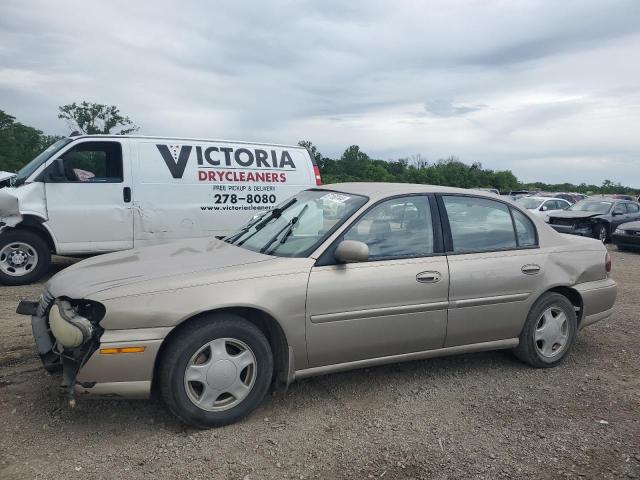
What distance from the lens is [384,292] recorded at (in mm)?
3637

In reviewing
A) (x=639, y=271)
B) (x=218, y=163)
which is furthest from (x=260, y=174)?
(x=639, y=271)

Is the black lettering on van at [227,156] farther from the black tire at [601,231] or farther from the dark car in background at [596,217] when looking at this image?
the black tire at [601,231]

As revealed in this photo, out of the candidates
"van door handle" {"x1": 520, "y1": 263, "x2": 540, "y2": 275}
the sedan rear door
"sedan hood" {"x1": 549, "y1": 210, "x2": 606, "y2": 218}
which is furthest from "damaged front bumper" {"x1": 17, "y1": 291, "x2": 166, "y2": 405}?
"sedan hood" {"x1": 549, "y1": 210, "x2": 606, "y2": 218}

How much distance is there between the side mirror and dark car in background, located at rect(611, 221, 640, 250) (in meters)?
12.5

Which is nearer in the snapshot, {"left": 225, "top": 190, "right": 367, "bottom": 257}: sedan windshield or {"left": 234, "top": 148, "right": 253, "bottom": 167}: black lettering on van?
{"left": 225, "top": 190, "right": 367, "bottom": 257}: sedan windshield

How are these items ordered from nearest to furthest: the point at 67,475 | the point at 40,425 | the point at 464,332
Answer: the point at 67,475
the point at 40,425
the point at 464,332

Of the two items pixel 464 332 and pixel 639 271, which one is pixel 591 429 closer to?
pixel 464 332

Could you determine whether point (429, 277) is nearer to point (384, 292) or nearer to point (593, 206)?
point (384, 292)

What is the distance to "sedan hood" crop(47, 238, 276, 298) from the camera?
315cm

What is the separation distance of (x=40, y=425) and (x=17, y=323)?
2.44m

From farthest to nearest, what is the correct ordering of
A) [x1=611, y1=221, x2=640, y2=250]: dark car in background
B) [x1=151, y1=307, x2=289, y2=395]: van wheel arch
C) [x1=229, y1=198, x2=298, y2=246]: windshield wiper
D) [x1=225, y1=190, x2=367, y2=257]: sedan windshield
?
[x1=611, y1=221, x2=640, y2=250]: dark car in background < [x1=229, y1=198, x2=298, y2=246]: windshield wiper < [x1=225, y1=190, x2=367, y2=257]: sedan windshield < [x1=151, y1=307, x2=289, y2=395]: van wheel arch

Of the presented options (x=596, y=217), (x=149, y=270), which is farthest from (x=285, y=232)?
(x=596, y=217)

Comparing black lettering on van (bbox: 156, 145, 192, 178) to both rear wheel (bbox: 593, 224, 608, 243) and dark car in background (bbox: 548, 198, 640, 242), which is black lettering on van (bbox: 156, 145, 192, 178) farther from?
Result: rear wheel (bbox: 593, 224, 608, 243)

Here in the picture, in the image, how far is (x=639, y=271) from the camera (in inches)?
394
